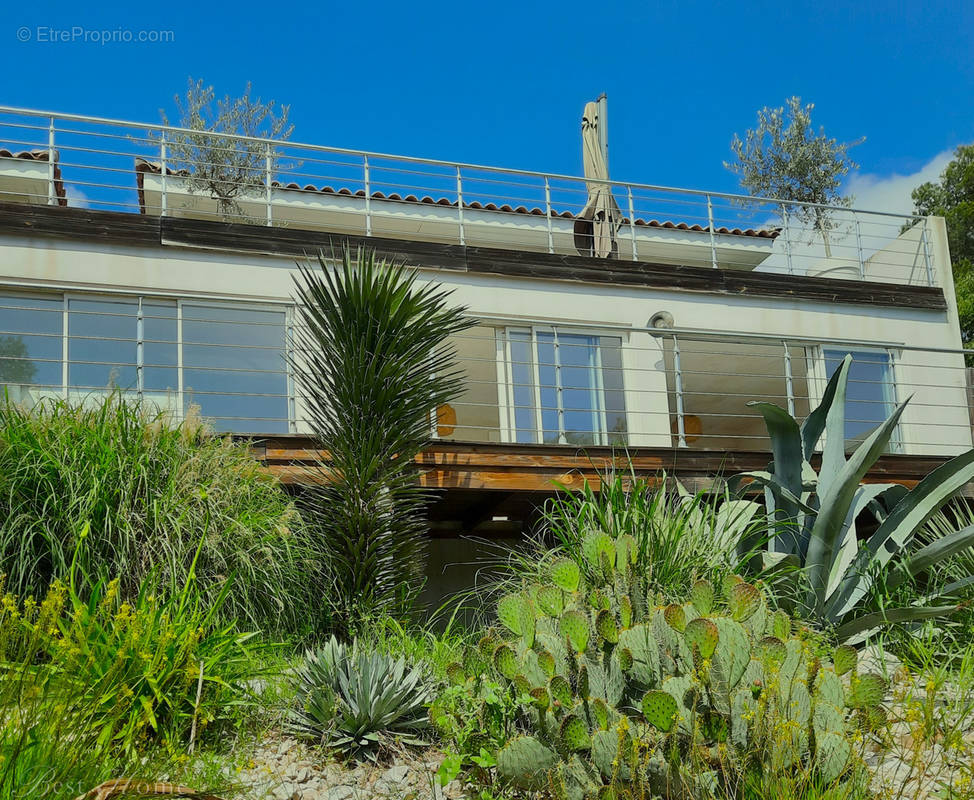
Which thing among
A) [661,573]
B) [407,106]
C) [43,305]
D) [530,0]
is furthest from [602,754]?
[530,0]

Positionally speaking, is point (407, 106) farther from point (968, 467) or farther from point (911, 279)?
point (968, 467)

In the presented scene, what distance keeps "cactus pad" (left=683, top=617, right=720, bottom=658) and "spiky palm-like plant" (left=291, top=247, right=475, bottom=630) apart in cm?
324

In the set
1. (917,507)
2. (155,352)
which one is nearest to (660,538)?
(917,507)

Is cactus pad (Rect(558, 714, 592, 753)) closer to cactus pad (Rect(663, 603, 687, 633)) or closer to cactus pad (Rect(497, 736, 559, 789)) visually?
cactus pad (Rect(497, 736, 559, 789))

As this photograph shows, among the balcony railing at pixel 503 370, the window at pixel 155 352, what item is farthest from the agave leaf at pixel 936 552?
the window at pixel 155 352

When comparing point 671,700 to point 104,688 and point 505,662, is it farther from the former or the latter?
point 104,688

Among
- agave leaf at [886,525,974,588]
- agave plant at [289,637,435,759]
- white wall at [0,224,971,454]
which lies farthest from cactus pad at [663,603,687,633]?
white wall at [0,224,971,454]

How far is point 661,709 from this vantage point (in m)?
4.19

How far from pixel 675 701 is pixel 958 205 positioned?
81.9 feet

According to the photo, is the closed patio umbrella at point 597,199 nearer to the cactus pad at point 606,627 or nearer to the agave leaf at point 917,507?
the agave leaf at point 917,507

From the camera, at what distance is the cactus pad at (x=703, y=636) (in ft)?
14.0

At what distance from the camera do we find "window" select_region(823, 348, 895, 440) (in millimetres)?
13047

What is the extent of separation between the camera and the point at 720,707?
432cm

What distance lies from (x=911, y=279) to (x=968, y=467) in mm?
8097
